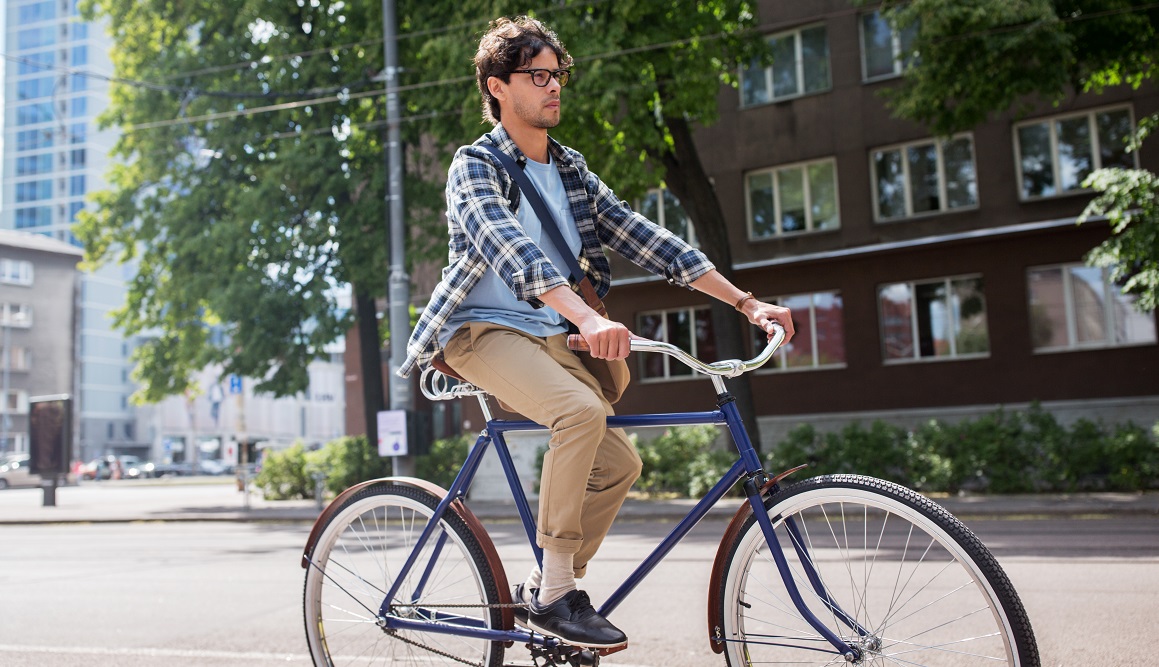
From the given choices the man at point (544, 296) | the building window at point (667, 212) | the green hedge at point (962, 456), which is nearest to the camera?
the man at point (544, 296)

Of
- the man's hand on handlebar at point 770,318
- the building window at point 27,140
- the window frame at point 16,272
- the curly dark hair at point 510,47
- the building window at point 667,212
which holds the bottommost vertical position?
the man's hand on handlebar at point 770,318

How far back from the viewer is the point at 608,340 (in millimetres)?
2650

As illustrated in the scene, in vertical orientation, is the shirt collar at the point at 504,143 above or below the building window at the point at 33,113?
below

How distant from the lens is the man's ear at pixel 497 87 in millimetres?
3318

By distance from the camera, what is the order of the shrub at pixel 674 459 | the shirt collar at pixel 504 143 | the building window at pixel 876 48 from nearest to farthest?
the shirt collar at pixel 504 143
the shrub at pixel 674 459
the building window at pixel 876 48

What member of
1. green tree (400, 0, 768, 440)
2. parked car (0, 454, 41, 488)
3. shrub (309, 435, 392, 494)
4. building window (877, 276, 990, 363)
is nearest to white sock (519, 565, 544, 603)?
green tree (400, 0, 768, 440)

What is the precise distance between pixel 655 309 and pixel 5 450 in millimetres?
63508

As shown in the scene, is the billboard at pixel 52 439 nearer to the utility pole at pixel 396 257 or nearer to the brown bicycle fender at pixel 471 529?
the utility pole at pixel 396 257

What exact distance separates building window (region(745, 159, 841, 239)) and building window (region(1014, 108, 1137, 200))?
4.11m

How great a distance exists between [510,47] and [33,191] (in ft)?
362

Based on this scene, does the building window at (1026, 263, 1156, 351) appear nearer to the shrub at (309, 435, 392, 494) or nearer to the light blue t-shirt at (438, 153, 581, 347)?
the shrub at (309, 435, 392, 494)

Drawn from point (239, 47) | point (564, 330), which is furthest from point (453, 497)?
point (239, 47)

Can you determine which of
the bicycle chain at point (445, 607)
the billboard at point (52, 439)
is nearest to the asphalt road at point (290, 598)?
the bicycle chain at point (445, 607)

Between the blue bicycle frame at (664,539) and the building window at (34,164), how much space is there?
4265 inches
